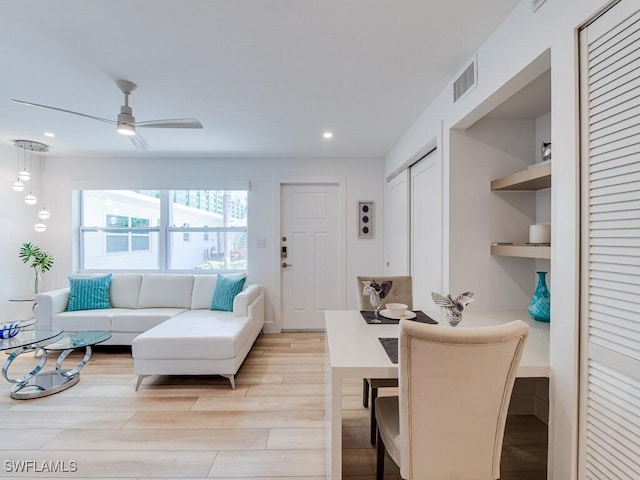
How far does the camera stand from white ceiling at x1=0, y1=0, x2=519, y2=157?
1.54 m

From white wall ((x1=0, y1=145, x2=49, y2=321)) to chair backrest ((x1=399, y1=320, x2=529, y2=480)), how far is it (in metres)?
4.70

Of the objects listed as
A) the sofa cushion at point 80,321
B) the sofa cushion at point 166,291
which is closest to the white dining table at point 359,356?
the sofa cushion at point 166,291

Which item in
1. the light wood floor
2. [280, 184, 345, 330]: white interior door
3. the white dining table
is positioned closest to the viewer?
the white dining table

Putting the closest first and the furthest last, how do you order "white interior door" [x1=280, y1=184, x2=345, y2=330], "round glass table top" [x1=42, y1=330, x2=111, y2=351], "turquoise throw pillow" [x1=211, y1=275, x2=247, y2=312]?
"round glass table top" [x1=42, y1=330, x2=111, y2=351]
"turquoise throw pillow" [x1=211, y1=275, x2=247, y2=312]
"white interior door" [x1=280, y1=184, x2=345, y2=330]

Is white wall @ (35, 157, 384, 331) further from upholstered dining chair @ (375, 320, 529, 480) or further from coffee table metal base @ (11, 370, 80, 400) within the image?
upholstered dining chair @ (375, 320, 529, 480)

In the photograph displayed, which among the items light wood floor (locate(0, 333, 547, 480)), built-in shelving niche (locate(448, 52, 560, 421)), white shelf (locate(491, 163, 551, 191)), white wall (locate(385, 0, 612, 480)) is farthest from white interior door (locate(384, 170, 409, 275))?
white wall (locate(385, 0, 612, 480))

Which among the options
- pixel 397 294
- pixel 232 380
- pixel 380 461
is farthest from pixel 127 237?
pixel 380 461

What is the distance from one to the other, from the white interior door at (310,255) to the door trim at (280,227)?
3 centimetres

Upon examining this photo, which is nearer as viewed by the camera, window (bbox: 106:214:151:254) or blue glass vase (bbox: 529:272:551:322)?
blue glass vase (bbox: 529:272:551:322)

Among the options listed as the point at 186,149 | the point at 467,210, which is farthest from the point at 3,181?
the point at 467,210

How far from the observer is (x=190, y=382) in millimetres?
2867

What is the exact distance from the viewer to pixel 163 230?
14.6 ft

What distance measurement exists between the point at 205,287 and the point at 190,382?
1.32 meters

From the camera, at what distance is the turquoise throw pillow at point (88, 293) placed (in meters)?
3.72
